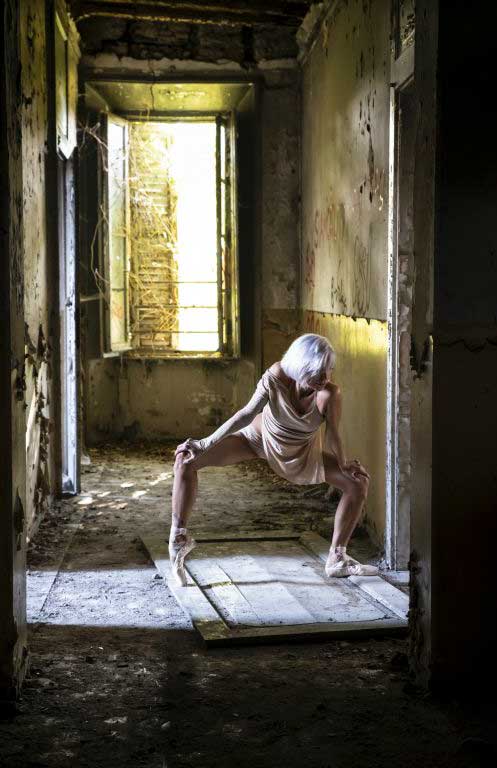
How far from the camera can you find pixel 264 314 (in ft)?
30.1

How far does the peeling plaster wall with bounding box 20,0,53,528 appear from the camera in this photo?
5.65 metres

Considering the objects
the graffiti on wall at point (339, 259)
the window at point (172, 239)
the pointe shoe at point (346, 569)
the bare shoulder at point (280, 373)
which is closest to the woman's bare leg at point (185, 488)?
the bare shoulder at point (280, 373)

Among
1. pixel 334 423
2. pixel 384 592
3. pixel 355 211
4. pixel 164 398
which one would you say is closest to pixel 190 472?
pixel 334 423

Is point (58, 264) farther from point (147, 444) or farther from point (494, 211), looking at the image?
point (494, 211)

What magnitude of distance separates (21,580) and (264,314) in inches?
235

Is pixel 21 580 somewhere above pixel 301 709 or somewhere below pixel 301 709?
above

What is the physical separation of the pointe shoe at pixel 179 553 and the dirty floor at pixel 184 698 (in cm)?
12

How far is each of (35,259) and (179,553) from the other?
90.8 inches

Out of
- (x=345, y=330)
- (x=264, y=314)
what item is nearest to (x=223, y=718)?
(x=345, y=330)

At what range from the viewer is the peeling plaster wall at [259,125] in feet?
29.1

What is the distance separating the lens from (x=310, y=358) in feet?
16.4

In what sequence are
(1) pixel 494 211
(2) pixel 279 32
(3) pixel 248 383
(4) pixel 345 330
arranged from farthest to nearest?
(3) pixel 248 383, (2) pixel 279 32, (4) pixel 345 330, (1) pixel 494 211

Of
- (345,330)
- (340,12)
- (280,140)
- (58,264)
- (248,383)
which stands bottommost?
(248,383)

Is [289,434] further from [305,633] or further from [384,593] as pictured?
[305,633]
